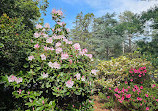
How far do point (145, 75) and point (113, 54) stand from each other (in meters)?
12.1

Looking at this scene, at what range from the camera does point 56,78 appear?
5.93ft

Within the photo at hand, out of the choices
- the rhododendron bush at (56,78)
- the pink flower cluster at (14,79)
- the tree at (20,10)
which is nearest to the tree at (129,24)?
the tree at (20,10)

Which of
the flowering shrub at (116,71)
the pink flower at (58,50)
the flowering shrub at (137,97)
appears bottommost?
the flowering shrub at (137,97)

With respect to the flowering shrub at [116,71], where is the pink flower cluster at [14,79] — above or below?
above

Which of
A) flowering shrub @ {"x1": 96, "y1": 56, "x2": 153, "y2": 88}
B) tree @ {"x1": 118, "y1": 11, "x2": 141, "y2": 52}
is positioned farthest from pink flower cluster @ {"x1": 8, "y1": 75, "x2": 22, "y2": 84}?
tree @ {"x1": 118, "y1": 11, "x2": 141, "y2": 52}

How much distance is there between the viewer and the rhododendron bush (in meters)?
1.74

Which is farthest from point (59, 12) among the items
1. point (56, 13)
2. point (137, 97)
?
point (137, 97)

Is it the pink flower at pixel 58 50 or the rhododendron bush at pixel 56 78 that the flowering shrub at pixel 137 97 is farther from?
the pink flower at pixel 58 50

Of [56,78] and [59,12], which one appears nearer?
[56,78]

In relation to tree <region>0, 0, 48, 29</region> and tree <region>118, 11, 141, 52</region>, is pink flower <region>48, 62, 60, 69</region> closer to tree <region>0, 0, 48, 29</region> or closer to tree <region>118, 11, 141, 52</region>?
tree <region>0, 0, 48, 29</region>

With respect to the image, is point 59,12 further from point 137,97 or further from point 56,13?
point 137,97

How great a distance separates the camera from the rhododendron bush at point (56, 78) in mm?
1737

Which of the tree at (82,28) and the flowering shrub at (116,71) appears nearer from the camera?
the flowering shrub at (116,71)

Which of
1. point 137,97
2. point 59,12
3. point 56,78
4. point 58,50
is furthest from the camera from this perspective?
point 137,97
